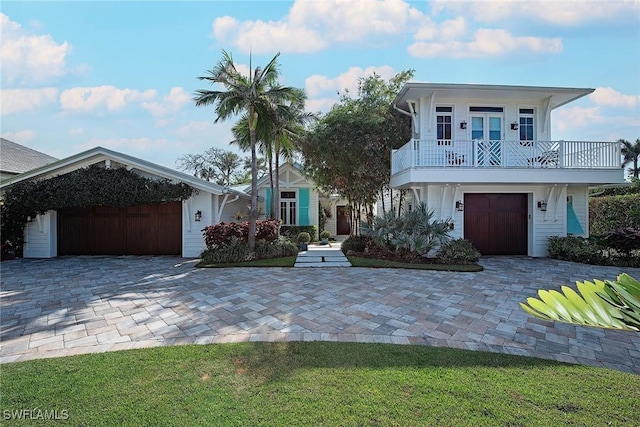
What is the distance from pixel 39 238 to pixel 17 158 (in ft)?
31.2

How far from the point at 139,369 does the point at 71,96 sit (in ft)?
36.7

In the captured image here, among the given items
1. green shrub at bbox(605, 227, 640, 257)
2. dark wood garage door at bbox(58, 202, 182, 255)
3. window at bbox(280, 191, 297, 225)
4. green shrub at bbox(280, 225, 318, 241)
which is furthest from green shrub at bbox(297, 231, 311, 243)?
green shrub at bbox(605, 227, 640, 257)

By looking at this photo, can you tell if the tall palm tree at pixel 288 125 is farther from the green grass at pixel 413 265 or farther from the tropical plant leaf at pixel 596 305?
the tropical plant leaf at pixel 596 305

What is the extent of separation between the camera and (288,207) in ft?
61.9

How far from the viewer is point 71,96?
10477 millimetres

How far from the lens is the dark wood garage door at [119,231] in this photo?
41.7ft

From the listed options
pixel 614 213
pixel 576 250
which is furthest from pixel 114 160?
pixel 614 213

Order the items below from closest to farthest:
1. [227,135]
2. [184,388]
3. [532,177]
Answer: [184,388] < [532,177] < [227,135]

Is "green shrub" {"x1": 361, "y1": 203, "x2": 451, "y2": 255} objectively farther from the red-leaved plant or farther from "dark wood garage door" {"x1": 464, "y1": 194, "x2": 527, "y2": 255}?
the red-leaved plant

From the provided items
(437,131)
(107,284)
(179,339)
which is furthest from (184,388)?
(437,131)

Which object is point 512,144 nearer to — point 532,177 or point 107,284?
point 532,177

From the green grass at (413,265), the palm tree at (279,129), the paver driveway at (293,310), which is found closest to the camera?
the paver driveway at (293,310)

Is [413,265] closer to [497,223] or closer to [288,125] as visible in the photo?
[497,223]

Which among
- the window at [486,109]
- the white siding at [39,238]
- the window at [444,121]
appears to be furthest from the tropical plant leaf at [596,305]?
the white siding at [39,238]
